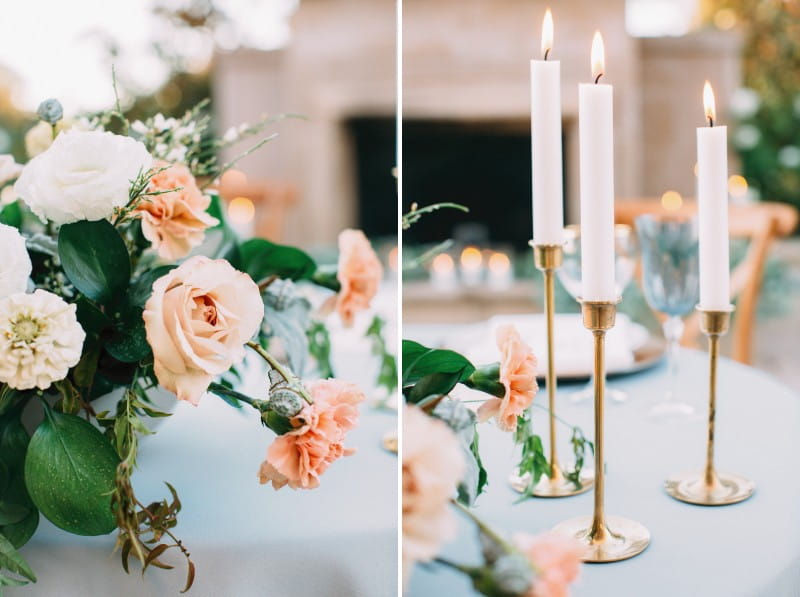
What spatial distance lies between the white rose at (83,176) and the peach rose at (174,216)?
0.05 m

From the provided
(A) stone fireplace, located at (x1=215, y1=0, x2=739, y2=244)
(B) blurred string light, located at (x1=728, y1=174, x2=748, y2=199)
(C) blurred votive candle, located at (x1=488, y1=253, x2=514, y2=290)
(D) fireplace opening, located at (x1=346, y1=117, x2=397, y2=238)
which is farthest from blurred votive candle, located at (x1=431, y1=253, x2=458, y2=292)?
(B) blurred string light, located at (x1=728, y1=174, x2=748, y2=199)

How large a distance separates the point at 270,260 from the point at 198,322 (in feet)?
0.74

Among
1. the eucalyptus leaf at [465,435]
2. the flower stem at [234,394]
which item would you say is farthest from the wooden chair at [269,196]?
the eucalyptus leaf at [465,435]

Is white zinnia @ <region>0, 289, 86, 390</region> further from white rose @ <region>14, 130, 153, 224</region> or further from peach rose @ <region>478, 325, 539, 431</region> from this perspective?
peach rose @ <region>478, 325, 539, 431</region>

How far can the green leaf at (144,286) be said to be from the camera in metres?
0.54

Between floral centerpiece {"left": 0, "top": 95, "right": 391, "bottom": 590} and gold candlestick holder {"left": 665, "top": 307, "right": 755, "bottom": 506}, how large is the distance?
0.26m

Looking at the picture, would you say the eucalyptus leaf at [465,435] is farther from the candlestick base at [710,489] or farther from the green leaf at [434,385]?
the candlestick base at [710,489]

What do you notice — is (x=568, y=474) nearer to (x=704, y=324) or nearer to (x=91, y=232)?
(x=704, y=324)

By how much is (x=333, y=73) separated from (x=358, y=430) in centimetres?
370

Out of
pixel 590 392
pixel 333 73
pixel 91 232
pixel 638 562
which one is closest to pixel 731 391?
pixel 590 392

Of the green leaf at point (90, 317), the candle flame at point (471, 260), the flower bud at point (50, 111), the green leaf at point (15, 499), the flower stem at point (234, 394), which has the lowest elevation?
the candle flame at point (471, 260)

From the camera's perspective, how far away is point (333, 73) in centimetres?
418

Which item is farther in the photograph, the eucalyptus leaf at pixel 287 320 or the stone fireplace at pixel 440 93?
the stone fireplace at pixel 440 93

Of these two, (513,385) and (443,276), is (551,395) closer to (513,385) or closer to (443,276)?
(513,385)
